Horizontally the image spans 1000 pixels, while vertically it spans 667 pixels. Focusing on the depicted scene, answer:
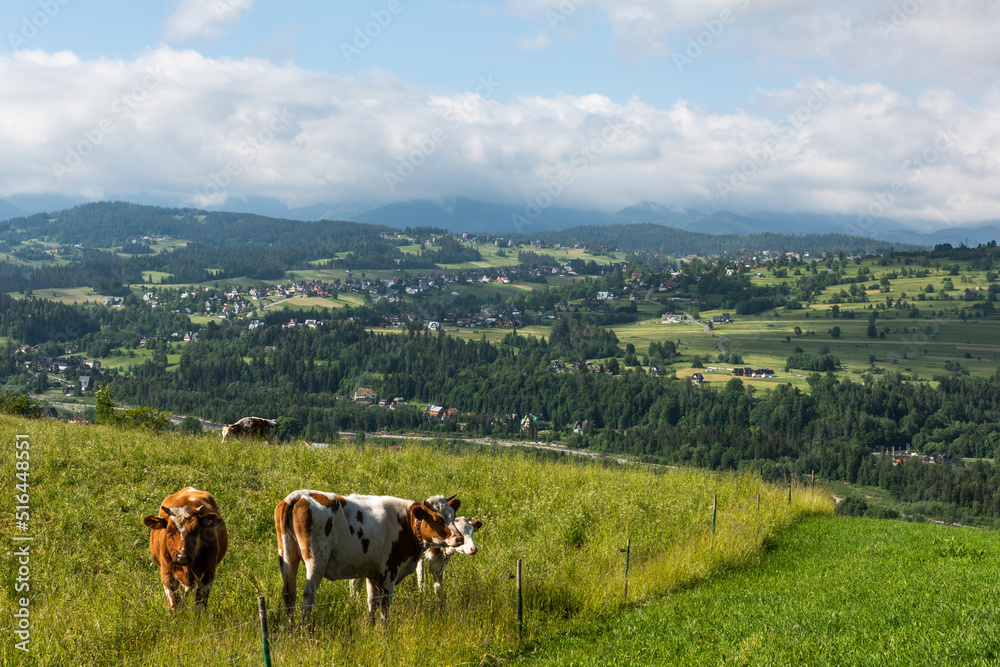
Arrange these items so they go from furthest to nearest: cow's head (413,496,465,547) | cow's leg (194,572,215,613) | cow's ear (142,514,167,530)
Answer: cow's head (413,496,465,547) < cow's leg (194,572,215,613) < cow's ear (142,514,167,530)

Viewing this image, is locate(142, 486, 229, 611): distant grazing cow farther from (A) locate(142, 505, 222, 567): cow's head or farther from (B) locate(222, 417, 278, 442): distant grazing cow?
(B) locate(222, 417, 278, 442): distant grazing cow

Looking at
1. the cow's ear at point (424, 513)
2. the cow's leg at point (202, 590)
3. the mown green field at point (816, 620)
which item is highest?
the cow's ear at point (424, 513)

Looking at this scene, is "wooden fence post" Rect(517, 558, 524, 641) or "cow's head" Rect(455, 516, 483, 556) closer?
"cow's head" Rect(455, 516, 483, 556)

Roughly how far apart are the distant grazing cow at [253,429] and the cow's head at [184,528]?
1466 centimetres

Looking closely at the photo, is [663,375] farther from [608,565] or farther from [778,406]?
[608,565]

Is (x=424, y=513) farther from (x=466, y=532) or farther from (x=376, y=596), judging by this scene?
(x=376, y=596)

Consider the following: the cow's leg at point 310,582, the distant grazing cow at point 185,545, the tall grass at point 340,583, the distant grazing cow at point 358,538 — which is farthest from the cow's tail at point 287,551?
the distant grazing cow at point 185,545

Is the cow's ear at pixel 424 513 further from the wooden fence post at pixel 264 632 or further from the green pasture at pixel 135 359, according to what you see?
the green pasture at pixel 135 359

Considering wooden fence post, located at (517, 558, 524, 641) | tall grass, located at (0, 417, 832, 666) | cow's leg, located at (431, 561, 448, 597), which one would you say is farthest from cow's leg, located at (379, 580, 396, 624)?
wooden fence post, located at (517, 558, 524, 641)

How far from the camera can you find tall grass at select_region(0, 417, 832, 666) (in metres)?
7.18

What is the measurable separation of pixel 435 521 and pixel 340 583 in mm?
1945

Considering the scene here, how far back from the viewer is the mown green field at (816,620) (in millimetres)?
Answer: 7832

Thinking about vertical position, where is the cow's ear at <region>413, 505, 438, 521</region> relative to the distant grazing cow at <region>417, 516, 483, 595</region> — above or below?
above

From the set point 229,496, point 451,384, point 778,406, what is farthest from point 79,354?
point 229,496
